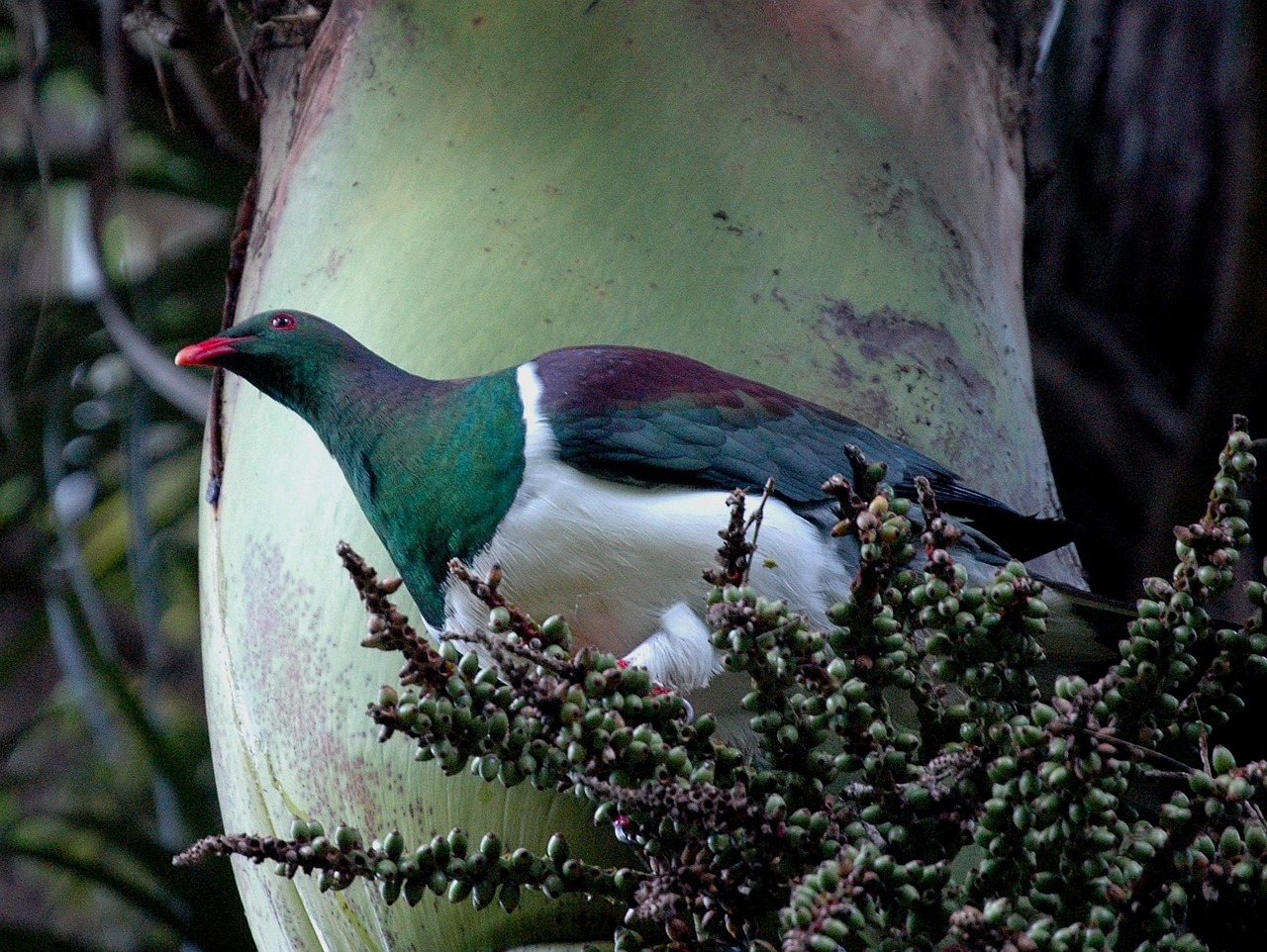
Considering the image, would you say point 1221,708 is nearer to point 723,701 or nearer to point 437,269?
point 723,701

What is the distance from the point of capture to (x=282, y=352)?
4.46 ft

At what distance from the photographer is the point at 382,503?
1287mm

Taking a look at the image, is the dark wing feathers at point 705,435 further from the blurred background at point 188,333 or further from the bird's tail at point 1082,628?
the blurred background at point 188,333

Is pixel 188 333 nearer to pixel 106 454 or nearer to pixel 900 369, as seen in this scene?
pixel 106 454

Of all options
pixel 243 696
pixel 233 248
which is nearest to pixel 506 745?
pixel 243 696

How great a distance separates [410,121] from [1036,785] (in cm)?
102

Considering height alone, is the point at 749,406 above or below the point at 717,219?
below

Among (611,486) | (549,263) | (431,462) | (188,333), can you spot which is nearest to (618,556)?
(611,486)

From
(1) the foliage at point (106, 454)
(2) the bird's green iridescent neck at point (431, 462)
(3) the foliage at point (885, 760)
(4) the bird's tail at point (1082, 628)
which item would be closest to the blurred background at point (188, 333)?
(1) the foliage at point (106, 454)

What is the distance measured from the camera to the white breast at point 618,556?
1.23 metres

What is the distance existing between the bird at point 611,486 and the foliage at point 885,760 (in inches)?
13.2

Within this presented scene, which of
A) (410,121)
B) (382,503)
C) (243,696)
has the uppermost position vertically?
(410,121)

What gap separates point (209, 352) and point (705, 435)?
462mm

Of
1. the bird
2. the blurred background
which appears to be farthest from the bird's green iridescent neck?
the blurred background
